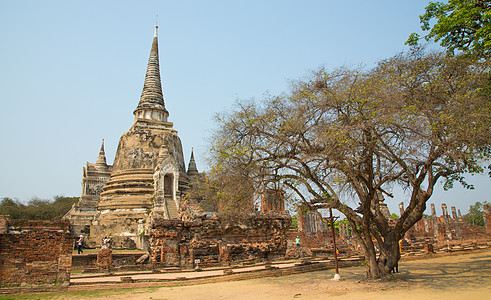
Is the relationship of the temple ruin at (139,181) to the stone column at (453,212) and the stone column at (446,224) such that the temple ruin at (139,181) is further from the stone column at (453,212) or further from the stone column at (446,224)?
the stone column at (453,212)

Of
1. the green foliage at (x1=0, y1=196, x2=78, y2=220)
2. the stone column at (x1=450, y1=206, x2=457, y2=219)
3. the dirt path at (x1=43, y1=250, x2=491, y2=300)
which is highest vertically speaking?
the green foliage at (x1=0, y1=196, x2=78, y2=220)

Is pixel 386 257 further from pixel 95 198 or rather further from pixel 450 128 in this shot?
pixel 95 198

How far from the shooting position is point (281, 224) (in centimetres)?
1797

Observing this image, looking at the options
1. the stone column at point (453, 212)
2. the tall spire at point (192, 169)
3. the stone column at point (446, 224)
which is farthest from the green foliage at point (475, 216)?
the tall spire at point (192, 169)

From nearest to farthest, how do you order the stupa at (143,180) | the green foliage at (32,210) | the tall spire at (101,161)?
1. the stupa at (143,180)
2. the tall spire at (101,161)
3. the green foliage at (32,210)

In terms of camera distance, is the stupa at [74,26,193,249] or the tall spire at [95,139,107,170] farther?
the tall spire at [95,139,107,170]

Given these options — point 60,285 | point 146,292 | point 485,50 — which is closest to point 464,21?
point 485,50

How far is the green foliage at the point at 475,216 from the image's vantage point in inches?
2608

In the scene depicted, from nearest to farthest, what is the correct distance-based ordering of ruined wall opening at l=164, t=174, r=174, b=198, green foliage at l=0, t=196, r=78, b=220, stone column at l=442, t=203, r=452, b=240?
ruined wall opening at l=164, t=174, r=174, b=198 < stone column at l=442, t=203, r=452, b=240 < green foliage at l=0, t=196, r=78, b=220

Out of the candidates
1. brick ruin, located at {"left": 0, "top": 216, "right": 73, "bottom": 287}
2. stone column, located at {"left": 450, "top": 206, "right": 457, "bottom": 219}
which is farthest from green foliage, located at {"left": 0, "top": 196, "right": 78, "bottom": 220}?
stone column, located at {"left": 450, "top": 206, "right": 457, "bottom": 219}

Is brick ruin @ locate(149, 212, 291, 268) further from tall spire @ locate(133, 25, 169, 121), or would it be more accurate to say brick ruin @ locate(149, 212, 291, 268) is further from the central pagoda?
tall spire @ locate(133, 25, 169, 121)

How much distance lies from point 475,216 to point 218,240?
69.0m

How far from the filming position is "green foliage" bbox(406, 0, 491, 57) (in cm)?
985

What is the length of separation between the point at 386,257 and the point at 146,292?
625cm
